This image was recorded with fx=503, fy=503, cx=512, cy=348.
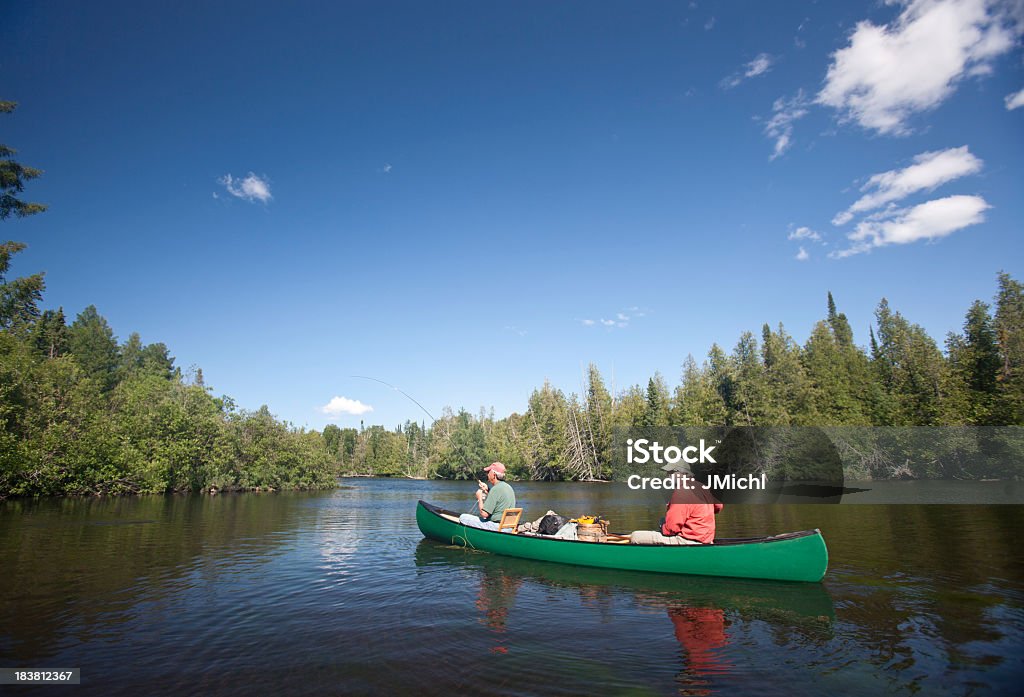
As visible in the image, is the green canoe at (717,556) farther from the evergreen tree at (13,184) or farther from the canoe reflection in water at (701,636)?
the evergreen tree at (13,184)

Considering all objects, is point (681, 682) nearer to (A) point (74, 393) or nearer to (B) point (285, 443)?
(A) point (74, 393)

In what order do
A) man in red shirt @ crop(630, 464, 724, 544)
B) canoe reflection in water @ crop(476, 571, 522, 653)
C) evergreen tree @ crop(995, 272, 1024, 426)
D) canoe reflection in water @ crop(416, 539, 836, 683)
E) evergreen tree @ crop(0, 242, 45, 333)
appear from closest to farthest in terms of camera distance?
canoe reflection in water @ crop(416, 539, 836, 683)
canoe reflection in water @ crop(476, 571, 522, 653)
man in red shirt @ crop(630, 464, 724, 544)
evergreen tree @ crop(0, 242, 45, 333)
evergreen tree @ crop(995, 272, 1024, 426)

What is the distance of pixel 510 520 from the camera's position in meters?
15.2

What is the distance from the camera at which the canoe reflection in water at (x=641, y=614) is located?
7.36 m

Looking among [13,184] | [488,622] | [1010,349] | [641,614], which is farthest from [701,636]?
[1010,349]

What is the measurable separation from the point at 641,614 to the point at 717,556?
2.84 m

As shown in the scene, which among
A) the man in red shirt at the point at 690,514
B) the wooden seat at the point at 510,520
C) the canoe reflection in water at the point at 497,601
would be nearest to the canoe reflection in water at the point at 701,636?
the man in red shirt at the point at 690,514

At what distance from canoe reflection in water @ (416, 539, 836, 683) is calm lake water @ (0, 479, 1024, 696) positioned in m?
0.05

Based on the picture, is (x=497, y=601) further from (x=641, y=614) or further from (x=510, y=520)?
(x=510, y=520)

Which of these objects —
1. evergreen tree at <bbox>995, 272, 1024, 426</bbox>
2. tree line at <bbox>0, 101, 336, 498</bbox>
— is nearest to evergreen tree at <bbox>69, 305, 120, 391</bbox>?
tree line at <bbox>0, 101, 336, 498</bbox>

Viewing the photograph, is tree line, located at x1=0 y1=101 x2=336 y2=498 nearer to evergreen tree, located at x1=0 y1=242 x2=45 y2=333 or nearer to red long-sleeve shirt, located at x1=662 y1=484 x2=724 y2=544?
evergreen tree, located at x1=0 y1=242 x2=45 y2=333

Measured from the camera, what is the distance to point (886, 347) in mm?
70562

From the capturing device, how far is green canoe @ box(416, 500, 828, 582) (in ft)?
35.2

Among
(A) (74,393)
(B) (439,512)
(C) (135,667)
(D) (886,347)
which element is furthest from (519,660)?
(D) (886,347)
